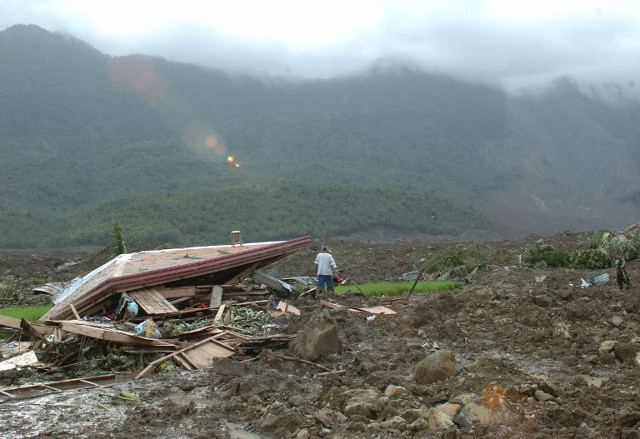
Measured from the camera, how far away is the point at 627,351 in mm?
7441

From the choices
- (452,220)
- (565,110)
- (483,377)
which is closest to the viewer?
(483,377)

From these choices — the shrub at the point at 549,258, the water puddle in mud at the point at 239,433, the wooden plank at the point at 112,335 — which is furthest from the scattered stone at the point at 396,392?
the shrub at the point at 549,258

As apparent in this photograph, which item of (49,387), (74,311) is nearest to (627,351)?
(49,387)

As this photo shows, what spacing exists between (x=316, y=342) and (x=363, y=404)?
7.37 feet

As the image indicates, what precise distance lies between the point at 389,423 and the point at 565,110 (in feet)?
427

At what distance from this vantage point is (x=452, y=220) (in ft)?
221

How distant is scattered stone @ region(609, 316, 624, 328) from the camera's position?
29.5 feet

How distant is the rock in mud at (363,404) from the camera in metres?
5.90

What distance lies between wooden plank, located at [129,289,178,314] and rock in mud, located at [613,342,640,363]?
6.22 metres

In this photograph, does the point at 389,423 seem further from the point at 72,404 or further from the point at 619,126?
the point at 619,126

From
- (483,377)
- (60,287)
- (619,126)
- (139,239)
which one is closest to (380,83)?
(619,126)

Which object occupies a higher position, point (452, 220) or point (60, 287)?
point (60, 287)

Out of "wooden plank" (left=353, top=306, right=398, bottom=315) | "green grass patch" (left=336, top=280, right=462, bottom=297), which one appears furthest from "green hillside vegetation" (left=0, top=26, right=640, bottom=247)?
"wooden plank" (left=353, top=306, right=398, bottom=315)

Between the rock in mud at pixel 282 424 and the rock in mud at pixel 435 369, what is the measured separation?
1.62 metres
